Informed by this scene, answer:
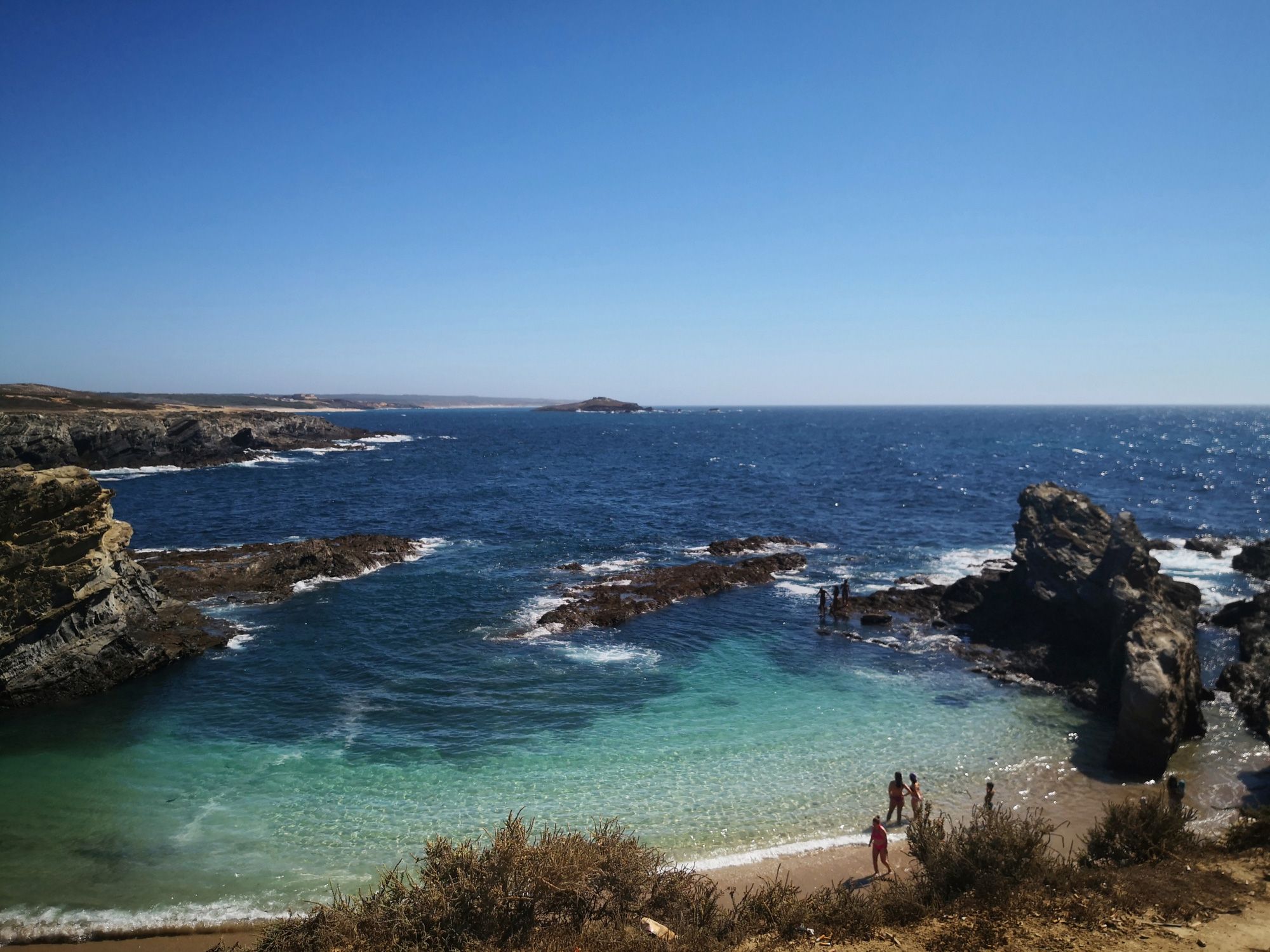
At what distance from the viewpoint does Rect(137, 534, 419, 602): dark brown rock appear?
1276 inches

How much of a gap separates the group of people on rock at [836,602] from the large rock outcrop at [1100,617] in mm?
4336

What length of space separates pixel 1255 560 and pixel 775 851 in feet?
128

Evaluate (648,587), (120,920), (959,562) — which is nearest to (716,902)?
(120,920)

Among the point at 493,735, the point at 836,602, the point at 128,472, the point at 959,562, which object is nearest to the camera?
the point at 493,735

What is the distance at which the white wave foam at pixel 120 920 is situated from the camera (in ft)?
40.1

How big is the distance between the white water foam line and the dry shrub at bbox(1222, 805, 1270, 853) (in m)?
33.5

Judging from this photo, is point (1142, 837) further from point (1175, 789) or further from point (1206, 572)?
point (1206, 572)

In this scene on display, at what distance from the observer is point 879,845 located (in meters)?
13.9

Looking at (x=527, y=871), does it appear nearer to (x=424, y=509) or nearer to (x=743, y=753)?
(x=743, y=753)

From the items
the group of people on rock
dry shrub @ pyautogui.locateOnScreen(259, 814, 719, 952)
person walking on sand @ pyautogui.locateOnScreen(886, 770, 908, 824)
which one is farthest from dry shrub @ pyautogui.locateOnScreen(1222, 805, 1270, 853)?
the group of people on rock

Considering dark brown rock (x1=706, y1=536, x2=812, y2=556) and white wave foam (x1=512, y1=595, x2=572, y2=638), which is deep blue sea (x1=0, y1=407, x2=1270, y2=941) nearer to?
white wave foam (x1=512, y1=595, x2=572, y2=638)

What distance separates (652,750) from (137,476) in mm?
73594

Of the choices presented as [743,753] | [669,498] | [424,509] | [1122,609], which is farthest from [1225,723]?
[424,509]

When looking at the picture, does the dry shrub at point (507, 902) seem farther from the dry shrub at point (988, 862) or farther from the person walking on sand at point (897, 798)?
the person walking on sand at point (897, 798)
